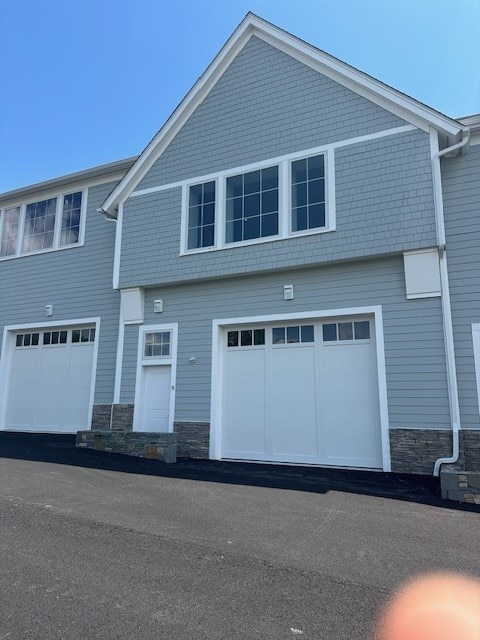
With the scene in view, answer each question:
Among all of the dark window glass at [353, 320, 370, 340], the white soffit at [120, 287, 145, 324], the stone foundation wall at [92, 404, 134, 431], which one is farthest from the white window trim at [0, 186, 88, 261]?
the dark window glass at [353, 320, 370, 340]

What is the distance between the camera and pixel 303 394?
8.38 meters

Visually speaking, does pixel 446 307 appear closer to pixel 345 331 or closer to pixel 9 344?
pixel 345 331

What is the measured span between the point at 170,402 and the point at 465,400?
18.5 ft

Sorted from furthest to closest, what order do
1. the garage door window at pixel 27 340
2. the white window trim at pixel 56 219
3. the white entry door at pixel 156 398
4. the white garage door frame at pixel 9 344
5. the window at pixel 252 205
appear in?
the garage door window at pixel 27 340 → the white window trim at pixel 56 219 → the white garage door frame at pixel 9 344 → the white entry door at pixel 156 398 → the window at pixel 252 205

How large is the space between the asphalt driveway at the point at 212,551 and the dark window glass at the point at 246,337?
308 centimetres

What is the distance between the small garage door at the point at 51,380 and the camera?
432 inches

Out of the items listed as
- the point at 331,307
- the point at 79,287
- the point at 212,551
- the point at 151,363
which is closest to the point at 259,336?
the point at 331,307

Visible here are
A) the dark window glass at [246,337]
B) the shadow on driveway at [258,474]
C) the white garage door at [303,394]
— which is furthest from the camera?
the dark window glass at [246,337]

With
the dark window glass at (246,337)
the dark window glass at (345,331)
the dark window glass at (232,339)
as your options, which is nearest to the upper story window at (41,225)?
the dark window glass at (232,339)

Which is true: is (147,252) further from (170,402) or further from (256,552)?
(256,552)

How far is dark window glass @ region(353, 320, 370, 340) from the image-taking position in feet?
26.5

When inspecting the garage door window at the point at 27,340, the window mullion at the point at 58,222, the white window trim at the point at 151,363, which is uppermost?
the window mullion at the point at 58,222

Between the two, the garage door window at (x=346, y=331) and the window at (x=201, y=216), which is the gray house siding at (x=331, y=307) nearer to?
the garage door window at (x=346, y=331)

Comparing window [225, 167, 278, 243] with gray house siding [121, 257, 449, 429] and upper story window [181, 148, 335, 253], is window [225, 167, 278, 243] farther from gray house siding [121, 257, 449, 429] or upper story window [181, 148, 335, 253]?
gray house siding [121, 257, 449, 429]
